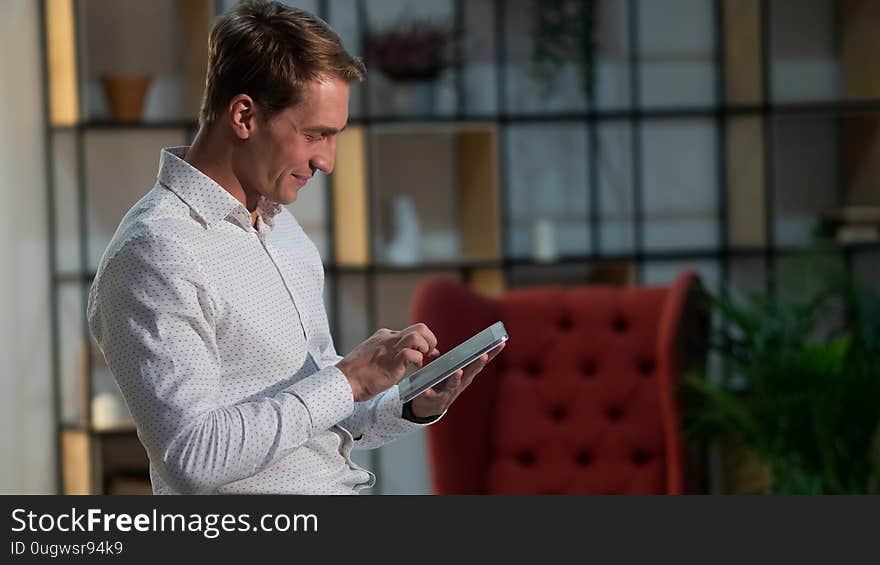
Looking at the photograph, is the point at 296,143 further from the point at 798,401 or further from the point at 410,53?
the point at 410,53

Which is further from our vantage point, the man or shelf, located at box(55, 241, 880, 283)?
shelf, located at box(55, 241, 880, 283)

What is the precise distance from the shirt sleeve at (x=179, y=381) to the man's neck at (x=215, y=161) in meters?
0.15

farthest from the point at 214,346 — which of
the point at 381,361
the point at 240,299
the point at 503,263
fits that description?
the point at 503,263

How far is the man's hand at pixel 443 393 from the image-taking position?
5.49ft

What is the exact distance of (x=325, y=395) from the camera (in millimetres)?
1494

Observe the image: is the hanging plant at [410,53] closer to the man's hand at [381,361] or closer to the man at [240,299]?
the man at [240,299]

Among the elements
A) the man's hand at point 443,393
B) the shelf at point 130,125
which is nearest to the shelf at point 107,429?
the shelf at point 130,125

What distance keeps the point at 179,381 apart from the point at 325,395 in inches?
6.9

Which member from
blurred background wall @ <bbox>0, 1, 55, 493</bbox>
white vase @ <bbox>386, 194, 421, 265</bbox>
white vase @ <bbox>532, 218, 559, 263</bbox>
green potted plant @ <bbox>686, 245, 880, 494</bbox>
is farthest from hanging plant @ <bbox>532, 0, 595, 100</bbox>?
blurred background wall @ <bbox>0, 1, 55, 493</bbox>

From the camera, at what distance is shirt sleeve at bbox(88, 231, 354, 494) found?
4.65 feet

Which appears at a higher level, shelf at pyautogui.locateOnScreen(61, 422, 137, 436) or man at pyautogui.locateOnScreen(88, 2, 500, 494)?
man at pyautogui.locateOnScreen(88, 2, 500, 494)

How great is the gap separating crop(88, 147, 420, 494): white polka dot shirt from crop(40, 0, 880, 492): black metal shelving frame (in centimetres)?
277

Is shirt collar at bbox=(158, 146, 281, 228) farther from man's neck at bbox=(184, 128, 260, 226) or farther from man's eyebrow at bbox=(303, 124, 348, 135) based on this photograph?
man's eyebrow at bbox=(303, 124, 348, 135)

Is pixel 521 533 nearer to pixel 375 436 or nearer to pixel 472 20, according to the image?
pixel 375 436
